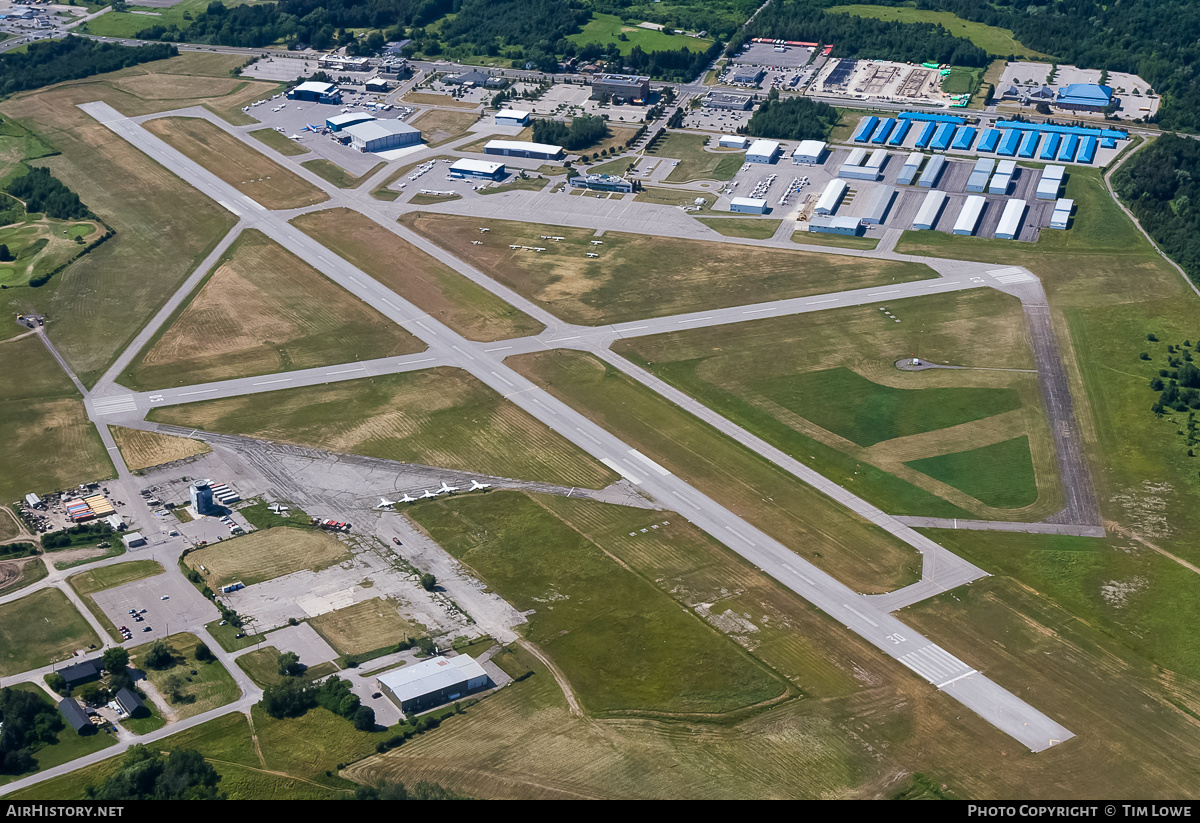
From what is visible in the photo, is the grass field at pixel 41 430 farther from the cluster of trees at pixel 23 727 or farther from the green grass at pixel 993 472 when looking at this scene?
the green grass at pixel 993 472

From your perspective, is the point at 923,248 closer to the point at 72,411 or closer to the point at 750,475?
the point at 750,475

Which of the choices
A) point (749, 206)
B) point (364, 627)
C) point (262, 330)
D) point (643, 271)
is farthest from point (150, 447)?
point (749, 206)

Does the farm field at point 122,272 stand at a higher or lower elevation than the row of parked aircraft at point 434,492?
higher

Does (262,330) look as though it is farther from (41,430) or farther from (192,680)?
(192,680)

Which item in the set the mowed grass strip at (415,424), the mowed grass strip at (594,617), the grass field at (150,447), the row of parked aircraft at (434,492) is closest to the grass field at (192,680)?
the mowed grass strip at (594,617)

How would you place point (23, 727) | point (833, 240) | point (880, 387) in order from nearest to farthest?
point (23, 727), point (880, 387), point (833, 240)

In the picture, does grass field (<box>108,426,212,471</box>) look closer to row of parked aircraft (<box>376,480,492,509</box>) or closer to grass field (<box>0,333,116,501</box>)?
grass field (<box>0,333,116,501</box>)
